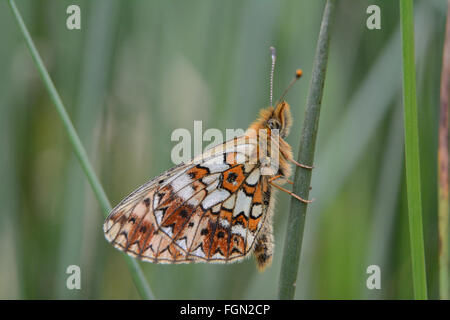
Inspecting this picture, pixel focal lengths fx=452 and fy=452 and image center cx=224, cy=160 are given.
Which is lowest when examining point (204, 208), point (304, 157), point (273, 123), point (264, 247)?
point (264, 247)

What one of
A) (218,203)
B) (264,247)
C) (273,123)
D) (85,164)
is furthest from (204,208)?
(85,164)

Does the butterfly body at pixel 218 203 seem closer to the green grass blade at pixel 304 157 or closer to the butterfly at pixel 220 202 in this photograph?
the butterfly at pixel 220 202

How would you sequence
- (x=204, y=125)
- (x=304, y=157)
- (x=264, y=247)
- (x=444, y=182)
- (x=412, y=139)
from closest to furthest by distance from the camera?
(x=412, y=139) < (x=304, y=157) < (x=444, y=182) < (x=264, y=247) < (x=204, y=125)

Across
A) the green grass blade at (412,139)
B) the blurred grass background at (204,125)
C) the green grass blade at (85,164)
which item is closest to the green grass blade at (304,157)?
the green grass blade at (412,139)

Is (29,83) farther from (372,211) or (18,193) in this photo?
(372,211)

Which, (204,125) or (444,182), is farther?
(204,125)

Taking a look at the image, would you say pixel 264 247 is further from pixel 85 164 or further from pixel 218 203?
pixel 85 164

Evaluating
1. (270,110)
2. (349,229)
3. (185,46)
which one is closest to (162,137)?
(185,46)

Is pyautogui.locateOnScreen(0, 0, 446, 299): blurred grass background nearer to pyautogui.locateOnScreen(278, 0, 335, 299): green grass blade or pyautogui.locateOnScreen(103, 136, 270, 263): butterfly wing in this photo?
pyautogui.locateOnScreen(103, 136, 270, 263): butterfly wing
